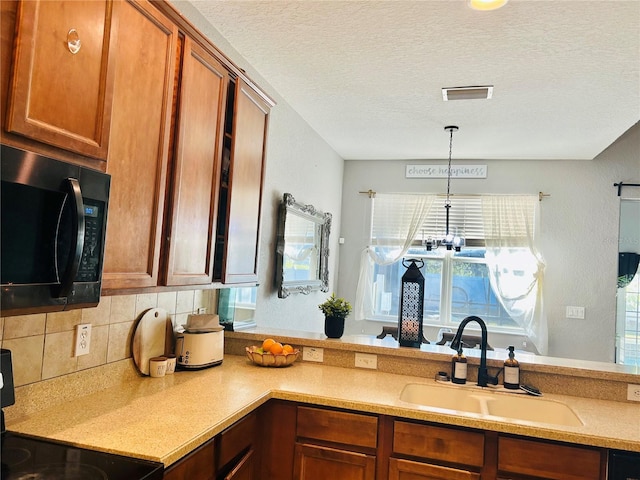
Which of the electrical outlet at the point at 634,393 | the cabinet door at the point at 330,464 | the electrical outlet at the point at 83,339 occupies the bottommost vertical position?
the cabinet door at the point at 330,464

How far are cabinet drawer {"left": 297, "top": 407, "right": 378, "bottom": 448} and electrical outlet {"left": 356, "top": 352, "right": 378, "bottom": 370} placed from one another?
0.56 metres

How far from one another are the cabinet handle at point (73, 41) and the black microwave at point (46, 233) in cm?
31

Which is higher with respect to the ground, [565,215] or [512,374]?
[565,215]

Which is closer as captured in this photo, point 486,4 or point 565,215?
point 486,4

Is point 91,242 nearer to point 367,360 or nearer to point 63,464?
point 63,464

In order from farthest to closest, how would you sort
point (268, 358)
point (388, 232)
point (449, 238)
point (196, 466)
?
1. point (388, 232)
2. point (449, 238)
3. point (268, 358)
4. point (196, 466)

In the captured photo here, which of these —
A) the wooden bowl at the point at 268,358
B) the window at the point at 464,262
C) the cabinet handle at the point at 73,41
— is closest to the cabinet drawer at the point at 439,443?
the wooden bowl at the point at 268,358

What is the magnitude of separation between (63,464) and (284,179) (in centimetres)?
269

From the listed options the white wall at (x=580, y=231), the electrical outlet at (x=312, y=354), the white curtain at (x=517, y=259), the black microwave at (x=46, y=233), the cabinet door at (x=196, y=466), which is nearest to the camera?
the black microwave at (x=46, y=233)

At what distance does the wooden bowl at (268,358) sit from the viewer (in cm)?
232

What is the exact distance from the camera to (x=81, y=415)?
1486mm

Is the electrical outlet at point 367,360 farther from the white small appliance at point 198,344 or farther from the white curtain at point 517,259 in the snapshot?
the white curtain at point 517,259

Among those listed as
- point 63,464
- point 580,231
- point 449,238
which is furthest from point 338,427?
point 580,231

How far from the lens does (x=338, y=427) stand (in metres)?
1.88
